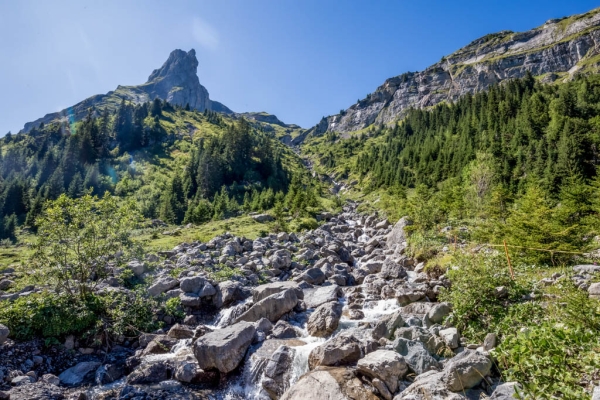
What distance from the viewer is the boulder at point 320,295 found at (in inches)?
781

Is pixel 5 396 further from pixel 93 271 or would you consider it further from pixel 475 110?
pixel 475 110

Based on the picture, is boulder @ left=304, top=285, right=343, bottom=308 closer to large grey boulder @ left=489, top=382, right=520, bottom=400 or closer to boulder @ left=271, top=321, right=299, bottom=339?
boulder @ left=271, top=321, right=299, bottom=339

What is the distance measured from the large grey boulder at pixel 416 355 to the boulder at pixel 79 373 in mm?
14446

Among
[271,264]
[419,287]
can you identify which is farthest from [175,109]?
[419,287]

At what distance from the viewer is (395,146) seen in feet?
427

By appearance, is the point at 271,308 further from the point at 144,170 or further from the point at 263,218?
the point at 144,170

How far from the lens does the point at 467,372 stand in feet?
29.8

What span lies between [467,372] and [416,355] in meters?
2.23

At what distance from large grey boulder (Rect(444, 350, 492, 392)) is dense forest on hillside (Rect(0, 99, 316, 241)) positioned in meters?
53.5

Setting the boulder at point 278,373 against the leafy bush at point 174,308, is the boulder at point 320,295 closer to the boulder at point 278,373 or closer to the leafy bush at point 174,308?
the boulder at point 278,373

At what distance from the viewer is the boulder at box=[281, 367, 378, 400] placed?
32.4 ft

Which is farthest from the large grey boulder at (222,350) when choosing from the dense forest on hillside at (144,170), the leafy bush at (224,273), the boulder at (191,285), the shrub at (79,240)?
the dense forest on hillside at (144,170)

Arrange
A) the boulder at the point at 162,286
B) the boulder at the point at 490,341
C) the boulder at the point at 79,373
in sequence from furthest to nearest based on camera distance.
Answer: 1. the boulder at the point at 162,286
2. the boulder at the point at 79,373
3. the boulder at the point at 490,341

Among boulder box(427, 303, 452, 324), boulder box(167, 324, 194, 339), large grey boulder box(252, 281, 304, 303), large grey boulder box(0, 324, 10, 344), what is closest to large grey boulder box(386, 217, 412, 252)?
large grey boulder box(252, 281, 304, 303)
